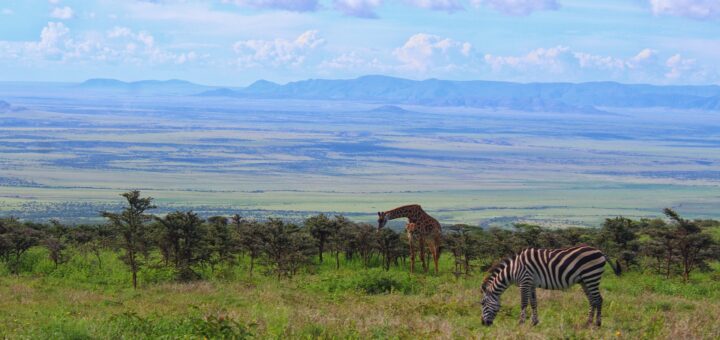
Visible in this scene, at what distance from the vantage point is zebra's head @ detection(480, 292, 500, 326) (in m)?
13.8

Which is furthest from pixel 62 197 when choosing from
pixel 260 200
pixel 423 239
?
pixel 423 239

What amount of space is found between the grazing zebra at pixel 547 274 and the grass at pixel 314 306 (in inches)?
15.4

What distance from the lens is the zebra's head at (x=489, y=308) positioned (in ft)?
45.2

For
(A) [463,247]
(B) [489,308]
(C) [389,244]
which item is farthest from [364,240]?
(B) [489,308]

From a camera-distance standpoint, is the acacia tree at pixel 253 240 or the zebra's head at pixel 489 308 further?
the acacia tree at pixel 253 240

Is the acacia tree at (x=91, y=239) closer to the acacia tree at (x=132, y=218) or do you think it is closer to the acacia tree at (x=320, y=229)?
the acacia tree at (x=132, y=218)

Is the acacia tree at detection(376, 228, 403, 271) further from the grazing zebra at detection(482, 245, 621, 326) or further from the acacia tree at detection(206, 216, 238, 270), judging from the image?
the grazing zebra at detection(482, 245, 621, 326)

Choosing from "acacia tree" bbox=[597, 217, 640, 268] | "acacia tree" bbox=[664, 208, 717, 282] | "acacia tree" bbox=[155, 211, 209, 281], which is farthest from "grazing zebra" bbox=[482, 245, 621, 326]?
"acacia tree" bbox=[597, 217, 640, 268]

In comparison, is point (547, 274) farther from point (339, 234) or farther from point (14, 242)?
point (14, 242)

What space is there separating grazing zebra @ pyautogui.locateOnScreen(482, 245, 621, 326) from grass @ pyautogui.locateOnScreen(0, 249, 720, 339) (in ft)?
1.28

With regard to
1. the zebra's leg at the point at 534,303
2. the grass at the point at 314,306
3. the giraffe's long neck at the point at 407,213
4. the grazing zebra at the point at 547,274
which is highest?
the giraffe's long neck at the point at 407,213

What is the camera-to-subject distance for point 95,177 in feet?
339

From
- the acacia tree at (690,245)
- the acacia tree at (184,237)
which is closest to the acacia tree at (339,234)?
the acacia tree at (184,237)

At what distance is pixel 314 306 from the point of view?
647 inches
